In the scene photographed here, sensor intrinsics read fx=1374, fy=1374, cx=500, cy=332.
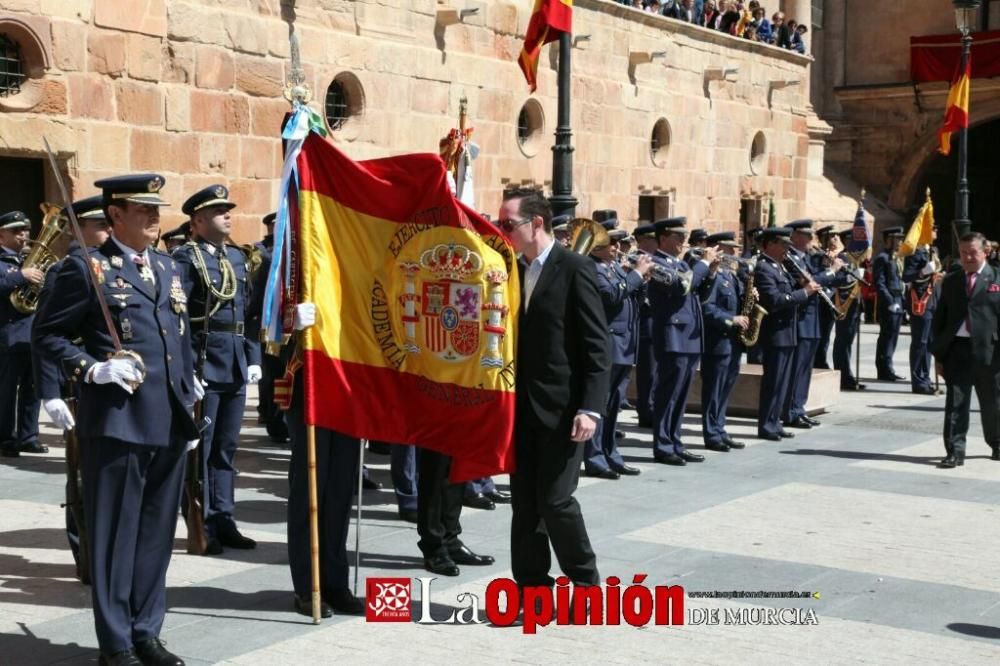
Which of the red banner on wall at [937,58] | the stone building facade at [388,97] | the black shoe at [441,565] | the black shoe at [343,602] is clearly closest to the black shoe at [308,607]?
the black shoe at [343,602]

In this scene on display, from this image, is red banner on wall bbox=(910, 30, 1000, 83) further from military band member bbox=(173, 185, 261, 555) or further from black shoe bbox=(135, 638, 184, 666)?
black shoe bbox=(135, 638, 184, 666)

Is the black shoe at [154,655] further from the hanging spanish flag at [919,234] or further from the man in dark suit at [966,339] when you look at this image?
the hanging spanish flag at [919,234]

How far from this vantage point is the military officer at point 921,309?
56.3ft

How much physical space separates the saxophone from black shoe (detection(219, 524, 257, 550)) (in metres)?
6.23

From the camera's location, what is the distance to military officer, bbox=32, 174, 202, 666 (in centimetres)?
565

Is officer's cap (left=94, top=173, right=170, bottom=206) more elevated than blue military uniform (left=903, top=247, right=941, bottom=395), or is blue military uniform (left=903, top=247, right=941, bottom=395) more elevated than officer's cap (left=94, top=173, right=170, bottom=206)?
officer's cap (left=94, top=173, right=170, bottom=206)

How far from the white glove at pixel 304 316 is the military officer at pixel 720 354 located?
20.6 ft

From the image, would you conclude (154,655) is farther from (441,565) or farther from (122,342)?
(441,565)

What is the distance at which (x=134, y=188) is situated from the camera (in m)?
5.80

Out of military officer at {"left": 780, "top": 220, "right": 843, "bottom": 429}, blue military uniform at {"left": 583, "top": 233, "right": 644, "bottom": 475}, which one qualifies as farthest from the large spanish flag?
military officer at {"left": 780, "top": 220, "right": 843, "bottom": 429}

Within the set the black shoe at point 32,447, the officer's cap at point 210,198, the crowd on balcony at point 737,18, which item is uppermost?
the crowd on balcony at point 737,18

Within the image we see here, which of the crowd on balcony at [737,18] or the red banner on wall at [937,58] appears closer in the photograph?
the crowd on balcony at [737,18]

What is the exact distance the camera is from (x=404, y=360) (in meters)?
6.78

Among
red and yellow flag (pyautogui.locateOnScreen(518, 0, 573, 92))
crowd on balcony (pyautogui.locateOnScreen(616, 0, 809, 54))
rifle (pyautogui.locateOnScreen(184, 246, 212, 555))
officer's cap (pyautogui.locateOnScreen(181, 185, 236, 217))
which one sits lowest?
rifle (pyautogui.locateOnScreen(184, 246, 212, 555))
